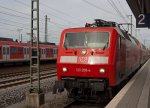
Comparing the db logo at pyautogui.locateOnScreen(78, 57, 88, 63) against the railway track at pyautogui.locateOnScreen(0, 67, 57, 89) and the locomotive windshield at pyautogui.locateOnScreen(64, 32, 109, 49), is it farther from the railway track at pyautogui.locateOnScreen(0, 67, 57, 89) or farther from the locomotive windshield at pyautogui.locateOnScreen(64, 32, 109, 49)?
→ the railway track at pyautogui.locateOnScreen(0, 67, 57, 89)

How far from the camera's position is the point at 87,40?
1123 cm

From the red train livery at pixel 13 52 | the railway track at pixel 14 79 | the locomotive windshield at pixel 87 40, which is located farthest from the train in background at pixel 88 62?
the red train livery at pixel 13 52

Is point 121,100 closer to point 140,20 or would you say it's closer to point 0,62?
point 140,20

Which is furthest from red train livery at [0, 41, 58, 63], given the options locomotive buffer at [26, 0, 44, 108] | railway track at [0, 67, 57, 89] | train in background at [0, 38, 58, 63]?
locomotive buffer at [26, 0, 44, 108]

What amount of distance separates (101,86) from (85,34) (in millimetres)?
1931

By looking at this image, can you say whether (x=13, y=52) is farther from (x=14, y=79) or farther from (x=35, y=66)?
(x=35, y=66)

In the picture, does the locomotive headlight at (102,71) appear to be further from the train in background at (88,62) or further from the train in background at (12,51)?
the train in background at (12,51)

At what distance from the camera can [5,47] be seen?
33.0 metres

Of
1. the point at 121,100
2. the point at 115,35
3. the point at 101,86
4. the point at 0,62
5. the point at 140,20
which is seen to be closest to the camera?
the point at 121,100

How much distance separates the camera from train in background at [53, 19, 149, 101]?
10554 millimetres

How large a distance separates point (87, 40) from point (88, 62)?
34.5 inches

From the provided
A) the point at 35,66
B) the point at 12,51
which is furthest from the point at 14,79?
the point at 12,51

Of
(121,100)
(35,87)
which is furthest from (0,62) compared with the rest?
(121,100)

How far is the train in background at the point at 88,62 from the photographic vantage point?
10.6 m
